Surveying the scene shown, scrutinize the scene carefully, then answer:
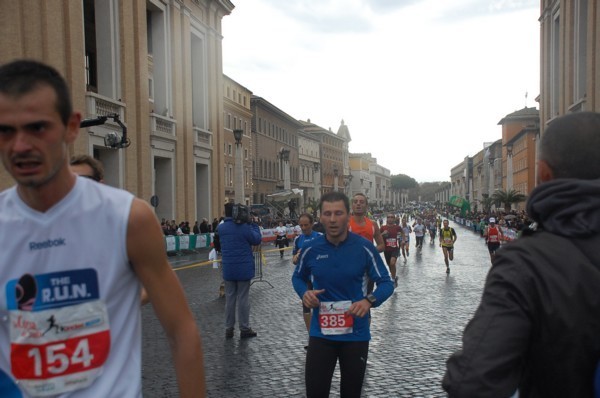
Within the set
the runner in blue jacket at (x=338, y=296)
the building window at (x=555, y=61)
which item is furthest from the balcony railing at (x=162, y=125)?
the runner in blue jacket at (x=338, y=296)

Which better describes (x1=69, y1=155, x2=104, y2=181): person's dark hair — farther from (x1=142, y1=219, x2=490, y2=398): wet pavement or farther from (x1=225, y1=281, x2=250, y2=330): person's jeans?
(x1=225, y1=281, x2=250, y2=330): person's jeans

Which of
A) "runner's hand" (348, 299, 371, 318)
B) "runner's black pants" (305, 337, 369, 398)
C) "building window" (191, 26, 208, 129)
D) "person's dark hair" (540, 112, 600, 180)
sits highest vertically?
"building window" (191, 26, 208, 129)

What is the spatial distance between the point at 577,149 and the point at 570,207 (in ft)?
0.66

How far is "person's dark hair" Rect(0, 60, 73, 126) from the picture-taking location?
191cm

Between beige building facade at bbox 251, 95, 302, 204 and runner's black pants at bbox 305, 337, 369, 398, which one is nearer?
runner's black pants at bbox 305, 337, 369, 398

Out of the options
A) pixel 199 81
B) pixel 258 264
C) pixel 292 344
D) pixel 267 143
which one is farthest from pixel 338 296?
pixel 267 143

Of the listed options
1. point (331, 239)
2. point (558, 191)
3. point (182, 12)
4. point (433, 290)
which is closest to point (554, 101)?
point (182, 12)

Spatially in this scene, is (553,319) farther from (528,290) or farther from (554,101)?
(554,101)

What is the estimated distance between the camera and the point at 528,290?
1749 millimetres

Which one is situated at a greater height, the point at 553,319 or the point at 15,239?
the point at 15,239

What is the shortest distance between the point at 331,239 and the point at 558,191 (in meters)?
3.36

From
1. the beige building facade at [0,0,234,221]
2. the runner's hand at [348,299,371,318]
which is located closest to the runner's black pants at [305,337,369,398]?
the runner's hand at [348,299,371,318]

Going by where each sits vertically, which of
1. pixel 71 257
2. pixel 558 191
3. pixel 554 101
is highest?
pixel 554 101

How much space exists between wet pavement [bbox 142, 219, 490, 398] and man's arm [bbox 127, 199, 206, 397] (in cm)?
447
